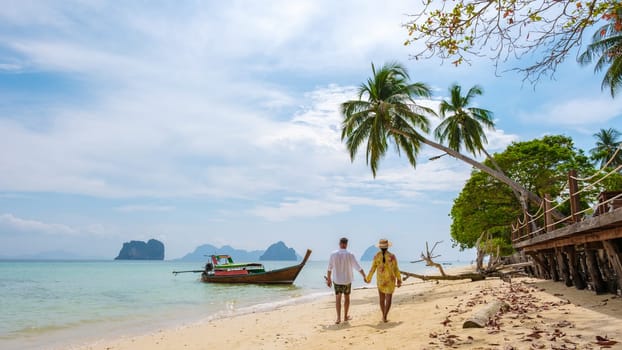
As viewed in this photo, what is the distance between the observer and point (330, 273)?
909 centimetres

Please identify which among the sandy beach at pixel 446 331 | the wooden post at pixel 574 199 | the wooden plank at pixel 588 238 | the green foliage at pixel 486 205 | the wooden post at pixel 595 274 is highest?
the green foliage at pixel 486 205

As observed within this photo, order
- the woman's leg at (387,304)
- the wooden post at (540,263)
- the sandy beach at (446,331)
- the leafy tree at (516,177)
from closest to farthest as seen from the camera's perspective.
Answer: the sandy beach at (446,331) < the woman's leg at (387,304) < the wooden post at (540,263) < the leafy tree at (516,177)

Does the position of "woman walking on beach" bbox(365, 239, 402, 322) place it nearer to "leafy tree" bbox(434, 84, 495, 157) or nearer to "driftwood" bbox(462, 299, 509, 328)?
"driftwood" bbox(462, 299, 509, 328)

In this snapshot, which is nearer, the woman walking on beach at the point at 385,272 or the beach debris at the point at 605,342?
the beach debris at the point at 605,342

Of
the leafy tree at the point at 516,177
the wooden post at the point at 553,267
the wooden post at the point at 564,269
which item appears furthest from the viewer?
the leafy tree at the point at 516,177

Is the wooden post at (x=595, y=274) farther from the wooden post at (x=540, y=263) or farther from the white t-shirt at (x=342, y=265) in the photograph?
the wooden post at (x=540, y=263)

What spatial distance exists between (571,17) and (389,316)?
6.43 metres

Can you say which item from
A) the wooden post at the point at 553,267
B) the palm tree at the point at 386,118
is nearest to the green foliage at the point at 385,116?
the palm tree at the point at 386,118

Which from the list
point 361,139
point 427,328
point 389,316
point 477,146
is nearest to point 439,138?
point 477,146

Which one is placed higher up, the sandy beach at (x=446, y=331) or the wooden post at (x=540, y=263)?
the wooden post at (x=540, y=263)

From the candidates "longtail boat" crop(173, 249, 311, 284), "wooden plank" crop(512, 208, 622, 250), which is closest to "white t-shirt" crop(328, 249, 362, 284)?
"wooden plank" crop(512, 208, 622, 250)

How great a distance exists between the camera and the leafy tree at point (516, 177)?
88.3 feet

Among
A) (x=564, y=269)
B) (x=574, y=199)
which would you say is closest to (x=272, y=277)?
(x=564, y=269)

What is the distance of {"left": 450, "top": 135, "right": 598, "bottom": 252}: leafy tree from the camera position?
2692 centimetres
